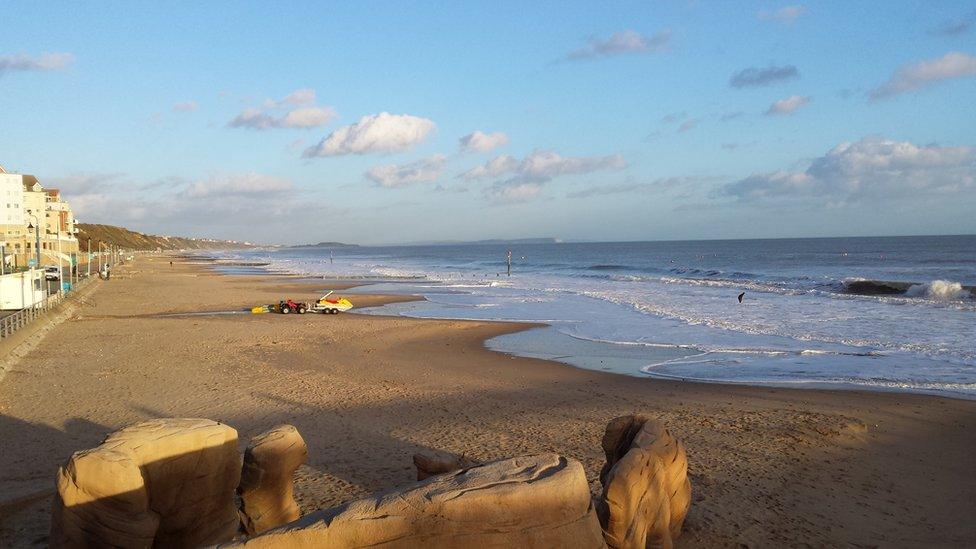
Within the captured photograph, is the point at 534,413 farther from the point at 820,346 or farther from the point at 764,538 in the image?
the point at 820,346

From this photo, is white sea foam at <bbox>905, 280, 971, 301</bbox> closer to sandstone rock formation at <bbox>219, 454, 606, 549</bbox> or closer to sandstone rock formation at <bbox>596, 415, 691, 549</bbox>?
sandstone rock formation at <bbox>596, 415, 691, 549</bbox>

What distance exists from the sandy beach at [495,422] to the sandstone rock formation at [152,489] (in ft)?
5.77

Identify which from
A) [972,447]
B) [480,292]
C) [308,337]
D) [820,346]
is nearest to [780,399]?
[972,447]

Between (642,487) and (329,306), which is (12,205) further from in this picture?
(642,487)

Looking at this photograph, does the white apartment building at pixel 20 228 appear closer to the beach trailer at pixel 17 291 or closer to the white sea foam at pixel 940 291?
the beach trailer at pixel 17 291

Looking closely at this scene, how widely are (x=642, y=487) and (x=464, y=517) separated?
7.57ft

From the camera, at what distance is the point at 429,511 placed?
4211 millimetres

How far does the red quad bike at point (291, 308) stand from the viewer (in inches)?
1185

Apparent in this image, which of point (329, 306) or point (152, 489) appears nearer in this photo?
point (152, 489)

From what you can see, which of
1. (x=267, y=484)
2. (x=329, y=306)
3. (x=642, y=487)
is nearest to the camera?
(x=642, y=487)

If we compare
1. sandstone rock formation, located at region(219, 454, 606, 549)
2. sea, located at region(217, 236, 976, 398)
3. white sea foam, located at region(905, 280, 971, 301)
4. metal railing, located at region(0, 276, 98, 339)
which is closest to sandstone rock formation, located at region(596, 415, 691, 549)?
sandstone rock formation, located at region(219, 454, 606, 549)

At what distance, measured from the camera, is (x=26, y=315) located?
21.5 m

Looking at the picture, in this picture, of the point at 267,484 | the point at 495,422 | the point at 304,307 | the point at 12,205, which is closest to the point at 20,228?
the point at 12,205

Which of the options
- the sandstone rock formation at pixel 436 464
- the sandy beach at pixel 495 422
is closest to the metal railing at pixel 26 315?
the sandy beach at pixel 495 422
